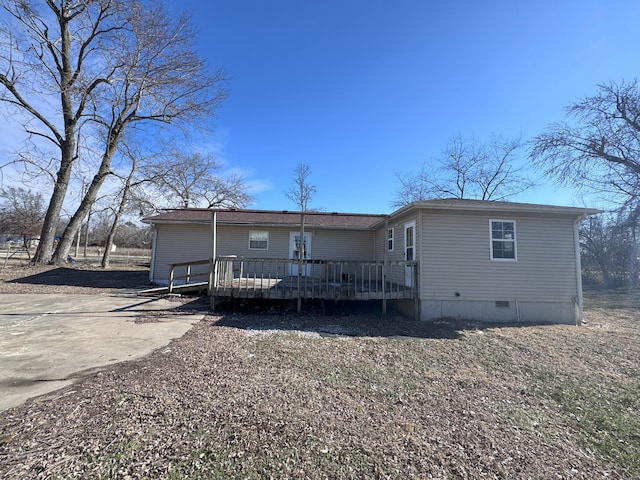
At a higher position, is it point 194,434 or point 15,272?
point 15,272

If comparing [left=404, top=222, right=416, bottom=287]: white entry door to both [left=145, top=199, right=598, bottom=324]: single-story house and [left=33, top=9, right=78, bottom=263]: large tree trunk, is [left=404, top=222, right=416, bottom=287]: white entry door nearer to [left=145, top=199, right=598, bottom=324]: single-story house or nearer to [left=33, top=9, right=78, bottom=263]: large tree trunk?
[left=145, top=199, right=598, bottom=324]: single-story house

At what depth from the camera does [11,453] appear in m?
2.22

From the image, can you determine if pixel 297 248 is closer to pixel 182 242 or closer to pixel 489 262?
pixel 182 242

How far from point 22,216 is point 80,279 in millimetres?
13832

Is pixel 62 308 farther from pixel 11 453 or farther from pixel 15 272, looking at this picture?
pixel 15 272

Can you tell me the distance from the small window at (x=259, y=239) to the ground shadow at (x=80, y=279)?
522cm

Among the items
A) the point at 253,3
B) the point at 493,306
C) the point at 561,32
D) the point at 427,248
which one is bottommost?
the point at 493,306

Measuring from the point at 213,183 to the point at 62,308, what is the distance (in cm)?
2088

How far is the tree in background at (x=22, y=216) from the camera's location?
21078 millimetres

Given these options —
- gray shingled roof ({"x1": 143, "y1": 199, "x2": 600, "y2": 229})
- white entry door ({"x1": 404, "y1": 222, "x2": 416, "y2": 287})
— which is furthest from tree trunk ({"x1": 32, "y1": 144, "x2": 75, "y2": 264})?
white entry door ({"x1": 404, "y1": 222, "x2": 416, "y2": 287})

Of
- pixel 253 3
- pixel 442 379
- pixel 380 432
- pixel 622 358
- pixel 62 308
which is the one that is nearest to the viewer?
pixel 380 432

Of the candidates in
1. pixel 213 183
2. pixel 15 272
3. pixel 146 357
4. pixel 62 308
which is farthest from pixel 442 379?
pixel 213 183

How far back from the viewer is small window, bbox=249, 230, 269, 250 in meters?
13.0

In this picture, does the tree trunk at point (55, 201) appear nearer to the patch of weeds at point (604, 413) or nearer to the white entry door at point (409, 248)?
the white entry door at point (409, 248)
